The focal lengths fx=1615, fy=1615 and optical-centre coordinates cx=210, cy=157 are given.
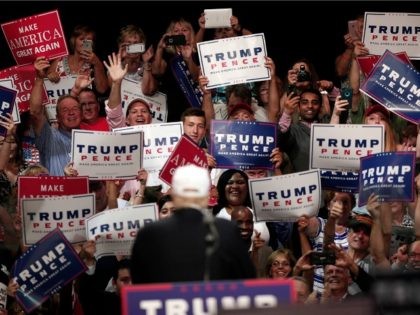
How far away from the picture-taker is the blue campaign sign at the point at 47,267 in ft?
32.7

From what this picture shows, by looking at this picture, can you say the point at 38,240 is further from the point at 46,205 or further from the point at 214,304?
the point at 214,304

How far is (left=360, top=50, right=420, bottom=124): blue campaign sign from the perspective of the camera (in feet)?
37.1

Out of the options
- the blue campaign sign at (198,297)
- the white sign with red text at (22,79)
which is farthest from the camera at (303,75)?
the blue campaign sign at (198,297)

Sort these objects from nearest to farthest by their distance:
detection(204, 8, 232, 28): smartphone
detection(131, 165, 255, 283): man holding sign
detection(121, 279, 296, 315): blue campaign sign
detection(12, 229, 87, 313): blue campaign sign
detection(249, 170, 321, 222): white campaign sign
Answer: detection(121, 279, 296, 315): blue campaign sign, detection(131, 165, 255, 283): man holding sign, detection(12, 229, 87, 313): blue campaign sign, detection(249, 170, 321, 222): white campaign sign, detection(204, 8, 232, 28): smartphone

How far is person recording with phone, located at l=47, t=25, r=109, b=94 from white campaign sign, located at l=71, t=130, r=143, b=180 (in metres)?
1.44

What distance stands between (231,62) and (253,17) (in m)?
1.71

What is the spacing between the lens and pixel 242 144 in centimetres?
1105

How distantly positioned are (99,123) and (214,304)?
520 cm

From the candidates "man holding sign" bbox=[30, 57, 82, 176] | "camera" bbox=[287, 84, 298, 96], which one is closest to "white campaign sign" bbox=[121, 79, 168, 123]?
"man holding sign" bbox=[30, 57, 82, 176]

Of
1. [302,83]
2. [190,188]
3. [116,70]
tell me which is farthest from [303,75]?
[190,188]

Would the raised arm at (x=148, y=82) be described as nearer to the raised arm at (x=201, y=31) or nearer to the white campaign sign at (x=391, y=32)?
the raised arm at (x=201, y=31)

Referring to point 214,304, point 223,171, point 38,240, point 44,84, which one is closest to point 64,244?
point 38,240

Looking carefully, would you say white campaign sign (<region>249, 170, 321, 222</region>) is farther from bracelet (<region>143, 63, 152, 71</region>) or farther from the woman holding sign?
bracelet (<region>143, 63, 152, 71</region>)

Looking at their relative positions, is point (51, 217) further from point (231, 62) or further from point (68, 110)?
point (231, 62)
